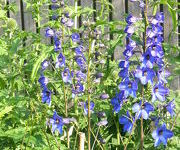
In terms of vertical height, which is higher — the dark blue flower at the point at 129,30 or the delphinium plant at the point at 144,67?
the dark blue flower at the point at 129,30

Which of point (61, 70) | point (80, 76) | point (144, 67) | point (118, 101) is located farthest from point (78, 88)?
point (144, 67)

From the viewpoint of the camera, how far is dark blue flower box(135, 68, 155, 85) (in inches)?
94.1

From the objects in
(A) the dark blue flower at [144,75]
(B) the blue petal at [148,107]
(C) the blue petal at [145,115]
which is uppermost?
(A) the dark blue flower at [144,75]

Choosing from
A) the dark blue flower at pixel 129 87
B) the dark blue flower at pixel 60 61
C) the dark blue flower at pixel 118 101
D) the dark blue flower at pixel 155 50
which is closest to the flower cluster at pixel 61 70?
the dark blue flower at pixel 60 61

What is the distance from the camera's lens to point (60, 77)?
117 inches

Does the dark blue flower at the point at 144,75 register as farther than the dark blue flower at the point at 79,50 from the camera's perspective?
No

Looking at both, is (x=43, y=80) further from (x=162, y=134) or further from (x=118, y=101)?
(x=162, y=134)

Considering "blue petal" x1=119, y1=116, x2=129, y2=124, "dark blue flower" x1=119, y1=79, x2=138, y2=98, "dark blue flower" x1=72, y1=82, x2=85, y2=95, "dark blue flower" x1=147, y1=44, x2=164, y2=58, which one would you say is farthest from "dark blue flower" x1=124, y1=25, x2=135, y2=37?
"dark blue flower" x1=72, y1=82, x2=85, y2=95

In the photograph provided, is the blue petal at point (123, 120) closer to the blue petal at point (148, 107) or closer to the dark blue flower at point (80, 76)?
the blue petal at point (148, 107)

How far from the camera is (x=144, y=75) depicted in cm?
240

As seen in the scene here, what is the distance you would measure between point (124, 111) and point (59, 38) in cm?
80

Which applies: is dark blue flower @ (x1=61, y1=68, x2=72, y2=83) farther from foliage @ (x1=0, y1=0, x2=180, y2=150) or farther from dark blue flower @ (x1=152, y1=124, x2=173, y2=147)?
dark blue flower @ (x1=152, y1=124, x2=173, y2=147)

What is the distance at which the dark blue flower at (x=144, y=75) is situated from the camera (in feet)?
7.84

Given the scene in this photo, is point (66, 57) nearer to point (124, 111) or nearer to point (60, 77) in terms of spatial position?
point (60, 77)
